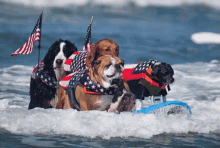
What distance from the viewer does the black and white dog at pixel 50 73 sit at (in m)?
6.86

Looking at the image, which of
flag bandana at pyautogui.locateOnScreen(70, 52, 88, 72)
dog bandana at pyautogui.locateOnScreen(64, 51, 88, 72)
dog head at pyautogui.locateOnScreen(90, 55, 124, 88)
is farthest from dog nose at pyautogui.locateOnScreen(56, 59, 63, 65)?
dog head at pyautogui.locateOnScreen(90, 55, 124, 88)

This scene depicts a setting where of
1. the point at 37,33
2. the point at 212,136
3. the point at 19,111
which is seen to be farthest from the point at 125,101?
the point at 37,33

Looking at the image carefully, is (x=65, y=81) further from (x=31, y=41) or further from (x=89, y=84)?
(x=31, y=41)

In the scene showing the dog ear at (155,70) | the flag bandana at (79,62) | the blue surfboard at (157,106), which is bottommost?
the blue surfboard at (157,106)

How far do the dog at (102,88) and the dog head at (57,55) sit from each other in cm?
67

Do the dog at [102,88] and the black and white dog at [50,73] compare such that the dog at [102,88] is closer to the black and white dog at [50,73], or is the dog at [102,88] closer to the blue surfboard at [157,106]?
the blue surfboard at [157,106]

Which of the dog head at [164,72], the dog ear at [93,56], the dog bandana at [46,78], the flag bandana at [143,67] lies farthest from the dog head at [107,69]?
the dog bandana at [46,78]

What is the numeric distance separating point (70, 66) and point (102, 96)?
0.94 m

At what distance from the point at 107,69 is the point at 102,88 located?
37 centimetres

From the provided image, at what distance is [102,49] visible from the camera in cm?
621

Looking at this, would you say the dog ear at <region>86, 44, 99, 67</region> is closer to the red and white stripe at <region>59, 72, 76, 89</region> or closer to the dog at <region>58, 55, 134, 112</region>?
the dog at <region>58, 55, 134, 112</region>

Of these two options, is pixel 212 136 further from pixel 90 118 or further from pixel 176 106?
pixel 90 118

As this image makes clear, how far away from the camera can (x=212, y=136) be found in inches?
245

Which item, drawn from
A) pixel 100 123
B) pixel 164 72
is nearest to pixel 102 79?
pixel 100 123
